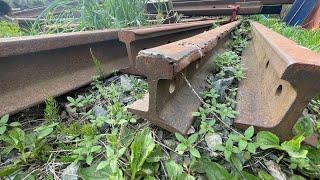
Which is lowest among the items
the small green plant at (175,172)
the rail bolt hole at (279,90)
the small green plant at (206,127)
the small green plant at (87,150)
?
the small green plant at (175,172)

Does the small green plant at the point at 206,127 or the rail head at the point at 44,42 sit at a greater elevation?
the rail head at the point at 44,42

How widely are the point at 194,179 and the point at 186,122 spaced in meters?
0.28

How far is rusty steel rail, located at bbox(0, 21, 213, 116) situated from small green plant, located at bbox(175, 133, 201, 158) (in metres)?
0.75

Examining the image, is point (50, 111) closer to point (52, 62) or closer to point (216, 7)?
point (52, 62)

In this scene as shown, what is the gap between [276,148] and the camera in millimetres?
1249

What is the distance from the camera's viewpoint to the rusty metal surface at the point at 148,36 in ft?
5.83

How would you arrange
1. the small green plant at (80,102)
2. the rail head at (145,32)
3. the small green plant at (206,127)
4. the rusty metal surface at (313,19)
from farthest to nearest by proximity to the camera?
the rusty metal surface at (313,19) < the rail head at (145,32) < the small green plant at (80,102) < the small green plant at (206,127)

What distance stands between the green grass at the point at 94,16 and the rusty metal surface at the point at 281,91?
1.27 m

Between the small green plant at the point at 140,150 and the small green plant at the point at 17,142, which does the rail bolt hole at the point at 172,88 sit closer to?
the small green plant at the point at 140,150

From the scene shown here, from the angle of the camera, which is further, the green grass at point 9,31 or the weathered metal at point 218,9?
the weathered metal at point 218,9

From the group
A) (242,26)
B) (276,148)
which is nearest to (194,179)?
(276,148)

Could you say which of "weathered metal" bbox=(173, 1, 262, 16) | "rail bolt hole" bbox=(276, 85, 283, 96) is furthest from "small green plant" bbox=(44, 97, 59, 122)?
"weathered metal" bbox=(173, 1, 262, 16)

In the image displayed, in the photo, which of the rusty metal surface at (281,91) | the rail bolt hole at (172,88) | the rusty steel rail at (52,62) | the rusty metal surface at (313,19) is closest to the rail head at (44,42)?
the rusty steel rail at (52,62)

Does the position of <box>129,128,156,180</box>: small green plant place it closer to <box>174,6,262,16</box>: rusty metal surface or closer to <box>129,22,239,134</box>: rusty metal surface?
<box>129,22,239,134</box>: rusty metal surface
